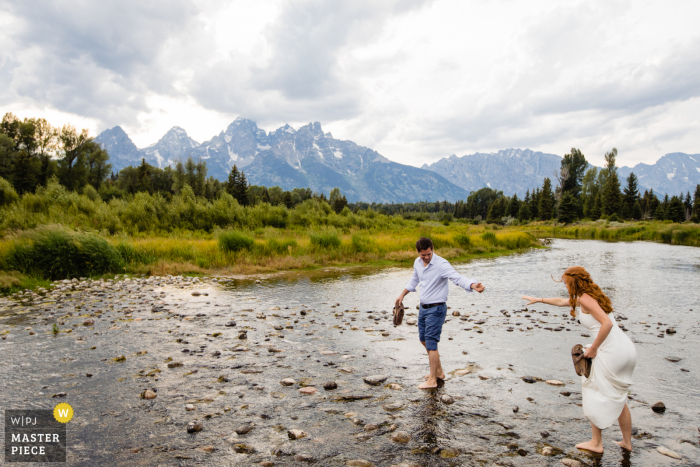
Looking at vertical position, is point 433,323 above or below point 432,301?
below

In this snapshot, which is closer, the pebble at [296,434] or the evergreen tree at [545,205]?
the pebble at [296,434]

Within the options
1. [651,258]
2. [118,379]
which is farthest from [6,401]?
[651,258]

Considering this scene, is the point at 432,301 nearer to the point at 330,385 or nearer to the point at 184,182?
the point at 330,385

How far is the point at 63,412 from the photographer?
19.1ft

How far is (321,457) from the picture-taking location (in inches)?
184

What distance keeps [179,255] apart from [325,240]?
10348 mm

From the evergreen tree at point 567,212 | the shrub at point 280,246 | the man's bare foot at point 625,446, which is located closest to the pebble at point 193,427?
the man's bare foot at point 625,446

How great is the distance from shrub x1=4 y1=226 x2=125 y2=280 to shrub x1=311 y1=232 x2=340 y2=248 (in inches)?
512

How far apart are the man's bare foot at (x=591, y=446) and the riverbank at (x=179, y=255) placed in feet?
63.0

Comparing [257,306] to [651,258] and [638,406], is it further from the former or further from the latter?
[651,258]

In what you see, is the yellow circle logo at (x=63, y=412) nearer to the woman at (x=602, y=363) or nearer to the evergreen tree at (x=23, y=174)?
the woman at (x=602, y=363)

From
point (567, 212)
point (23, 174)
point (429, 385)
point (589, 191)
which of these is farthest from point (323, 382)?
point (589, 191)

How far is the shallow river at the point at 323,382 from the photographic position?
4863mm

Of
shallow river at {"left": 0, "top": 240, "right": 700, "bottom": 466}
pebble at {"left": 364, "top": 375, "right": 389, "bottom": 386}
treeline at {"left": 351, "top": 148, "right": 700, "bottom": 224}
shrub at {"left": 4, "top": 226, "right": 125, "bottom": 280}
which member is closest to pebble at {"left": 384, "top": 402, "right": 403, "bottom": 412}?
shallow river at {"left": 0, "top": 240, "right": 700, "bottom": 466}
